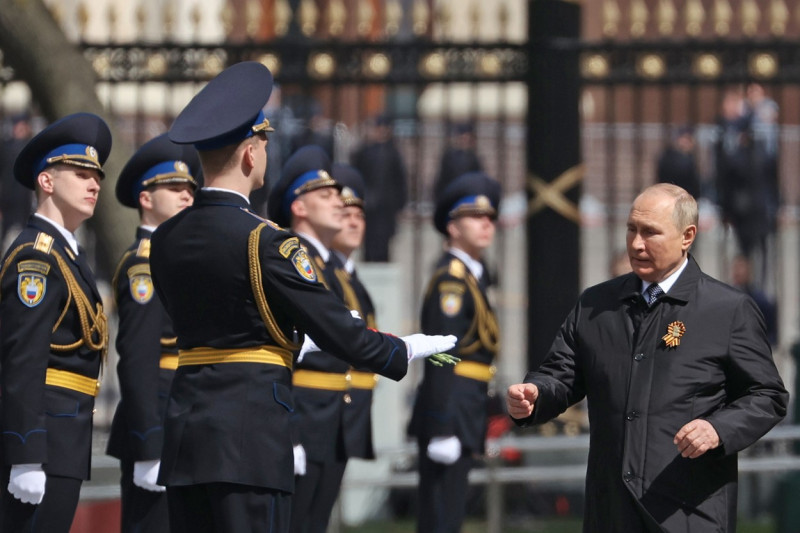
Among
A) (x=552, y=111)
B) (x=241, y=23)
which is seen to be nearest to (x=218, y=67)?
(x=552, y=111)

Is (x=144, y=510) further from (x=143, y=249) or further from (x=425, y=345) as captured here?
(x=425, y=345)

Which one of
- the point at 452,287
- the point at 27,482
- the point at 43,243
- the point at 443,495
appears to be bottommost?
the point at 443,495

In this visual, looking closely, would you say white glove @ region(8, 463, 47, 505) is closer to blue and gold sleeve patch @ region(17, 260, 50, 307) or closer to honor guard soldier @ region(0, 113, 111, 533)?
honor guard soldier @ region(0, 113, 111, 533)

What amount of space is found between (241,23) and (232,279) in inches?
557

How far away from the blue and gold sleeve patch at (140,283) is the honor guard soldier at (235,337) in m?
1.35

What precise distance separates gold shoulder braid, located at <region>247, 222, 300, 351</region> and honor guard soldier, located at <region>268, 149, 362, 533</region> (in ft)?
6.15

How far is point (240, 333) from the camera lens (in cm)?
515

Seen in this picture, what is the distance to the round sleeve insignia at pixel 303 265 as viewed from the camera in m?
5.14

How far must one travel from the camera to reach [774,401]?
17.3 feet

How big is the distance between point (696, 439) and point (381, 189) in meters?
8.31

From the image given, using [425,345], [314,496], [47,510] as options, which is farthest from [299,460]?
[425,345]

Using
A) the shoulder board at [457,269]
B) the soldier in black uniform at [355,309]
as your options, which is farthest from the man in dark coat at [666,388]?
the shoulder board at [457,269]

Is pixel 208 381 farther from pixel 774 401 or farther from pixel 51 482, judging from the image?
pixel 774 401

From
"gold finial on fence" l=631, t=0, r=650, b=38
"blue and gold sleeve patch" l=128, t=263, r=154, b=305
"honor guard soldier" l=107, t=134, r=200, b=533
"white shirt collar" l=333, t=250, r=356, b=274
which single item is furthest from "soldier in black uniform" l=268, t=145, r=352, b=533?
"gold finial on fence" l=631, t=0, r=650, b=38
